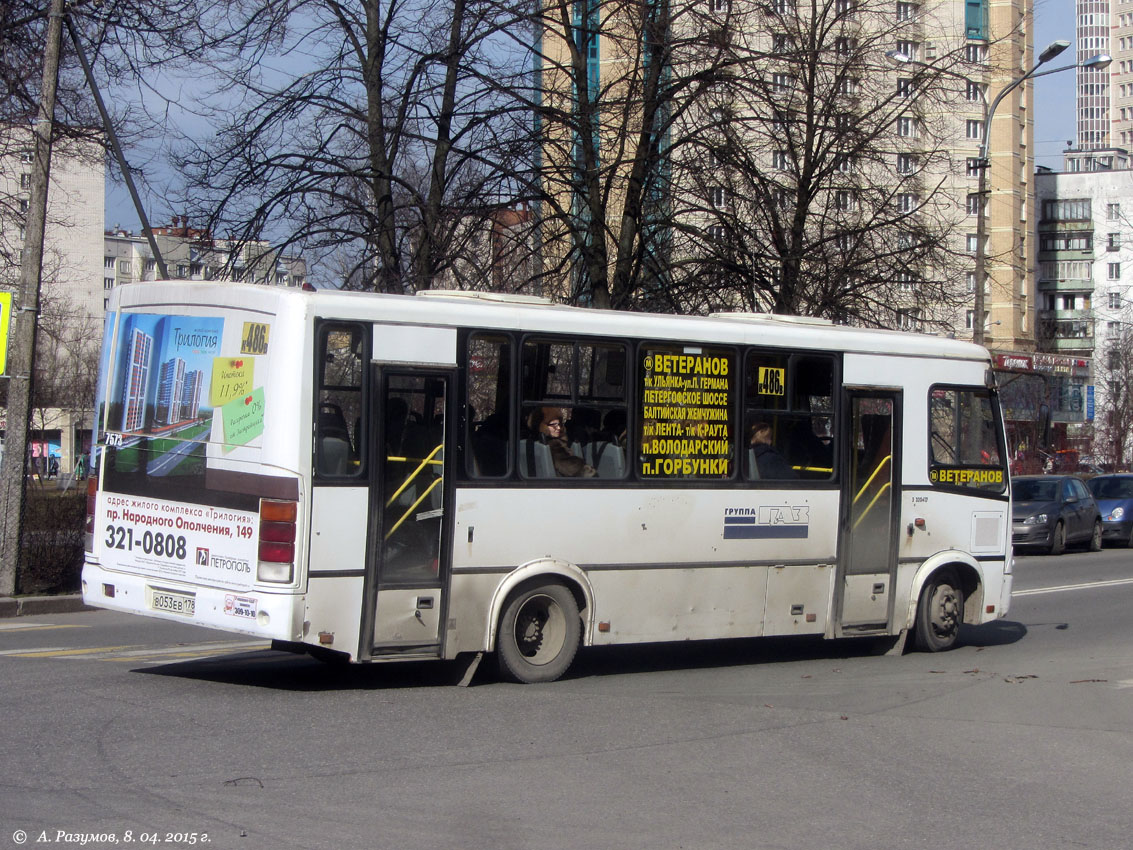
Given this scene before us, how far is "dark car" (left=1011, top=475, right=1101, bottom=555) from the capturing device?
2808cm

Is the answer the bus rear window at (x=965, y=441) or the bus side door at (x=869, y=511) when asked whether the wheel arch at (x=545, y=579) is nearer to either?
the bus side door at (x=869, y=511)

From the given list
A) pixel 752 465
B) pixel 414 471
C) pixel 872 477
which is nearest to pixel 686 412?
pixel 752 465

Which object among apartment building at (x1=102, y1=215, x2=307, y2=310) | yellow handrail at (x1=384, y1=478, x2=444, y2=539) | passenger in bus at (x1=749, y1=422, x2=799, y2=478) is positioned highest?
apartment building at (x1=102, y1=215, x2=307, y2=310)

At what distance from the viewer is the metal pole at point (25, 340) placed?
15.3 metres

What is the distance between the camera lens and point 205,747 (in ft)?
24.5

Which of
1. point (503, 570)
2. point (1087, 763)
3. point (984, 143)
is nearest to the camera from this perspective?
point (1087, 763)

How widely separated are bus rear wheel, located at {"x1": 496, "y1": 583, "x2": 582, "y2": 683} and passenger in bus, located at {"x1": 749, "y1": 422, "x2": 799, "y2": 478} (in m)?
2.08

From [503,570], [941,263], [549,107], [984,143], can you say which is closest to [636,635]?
[503,570]

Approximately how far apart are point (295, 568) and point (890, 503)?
5.61m

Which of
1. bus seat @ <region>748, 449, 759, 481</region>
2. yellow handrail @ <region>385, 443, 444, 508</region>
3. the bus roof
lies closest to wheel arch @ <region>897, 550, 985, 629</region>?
the bus roof

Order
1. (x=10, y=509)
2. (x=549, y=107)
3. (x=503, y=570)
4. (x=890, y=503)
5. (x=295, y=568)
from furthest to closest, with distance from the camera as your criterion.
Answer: (x=549, y=107)
(x=10, y=509)
(x=890, y=503)
(x=503, y=570)
(x=295, y=568)

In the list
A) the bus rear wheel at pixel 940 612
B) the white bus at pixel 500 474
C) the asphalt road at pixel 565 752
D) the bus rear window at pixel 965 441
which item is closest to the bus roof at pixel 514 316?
the white bus at pixel 500 474

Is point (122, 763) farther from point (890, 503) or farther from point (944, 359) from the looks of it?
point (944, 359)

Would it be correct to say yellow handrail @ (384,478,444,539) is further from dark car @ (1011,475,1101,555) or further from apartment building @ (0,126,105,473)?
dark car @ (1011,475,1101,555)
